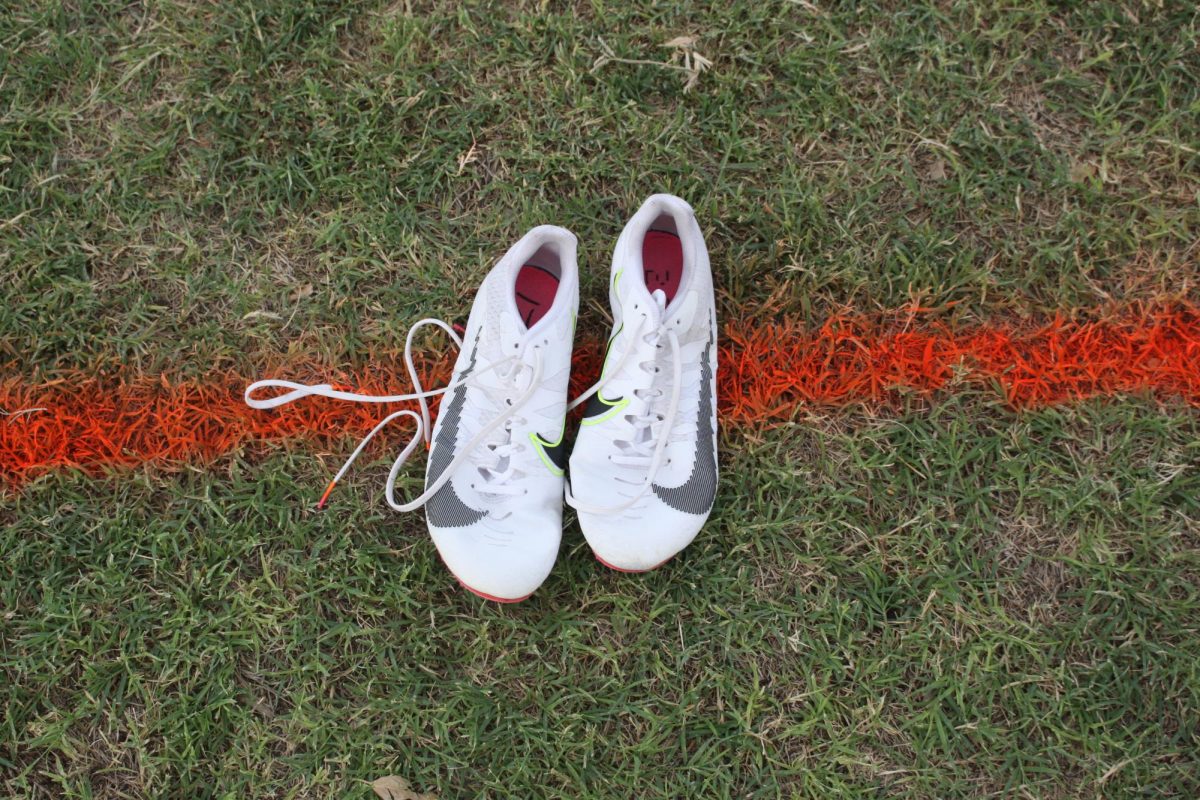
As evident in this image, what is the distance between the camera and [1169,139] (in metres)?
2.00

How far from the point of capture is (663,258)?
1.91m

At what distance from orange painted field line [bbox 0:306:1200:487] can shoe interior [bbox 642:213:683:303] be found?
220mm

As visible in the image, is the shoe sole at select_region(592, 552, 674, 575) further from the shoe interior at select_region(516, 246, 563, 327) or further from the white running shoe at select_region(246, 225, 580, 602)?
the shoe interior at select_region(516, 246, 563, 327)

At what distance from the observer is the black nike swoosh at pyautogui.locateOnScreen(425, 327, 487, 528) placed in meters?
1.81

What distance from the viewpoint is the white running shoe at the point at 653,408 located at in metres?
1.78

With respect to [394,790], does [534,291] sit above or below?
above

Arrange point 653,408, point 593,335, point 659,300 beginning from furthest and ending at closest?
point 593,335 → point 653,408 → point 659,300

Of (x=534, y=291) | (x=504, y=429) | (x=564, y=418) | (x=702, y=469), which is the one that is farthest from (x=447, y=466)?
(x=702, y=469)

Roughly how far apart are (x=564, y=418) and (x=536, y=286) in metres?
0.36

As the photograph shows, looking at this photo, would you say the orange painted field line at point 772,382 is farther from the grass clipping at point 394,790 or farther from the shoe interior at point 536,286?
the grass clipping at point 394,790

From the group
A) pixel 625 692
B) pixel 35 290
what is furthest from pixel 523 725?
pixel 35 290

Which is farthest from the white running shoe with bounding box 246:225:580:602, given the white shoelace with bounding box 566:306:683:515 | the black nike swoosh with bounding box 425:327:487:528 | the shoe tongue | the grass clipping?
the grass clipping

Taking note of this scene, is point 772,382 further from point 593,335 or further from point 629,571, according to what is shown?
point 629,571

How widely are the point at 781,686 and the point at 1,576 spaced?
2051 millimetres
